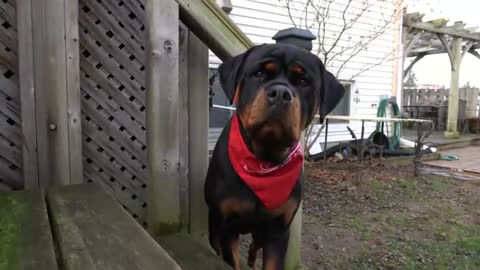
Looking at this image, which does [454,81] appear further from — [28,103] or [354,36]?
[28,103]

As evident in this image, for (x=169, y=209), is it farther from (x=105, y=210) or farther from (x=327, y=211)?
(x=327, y=211)

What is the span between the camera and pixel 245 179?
1588 mm

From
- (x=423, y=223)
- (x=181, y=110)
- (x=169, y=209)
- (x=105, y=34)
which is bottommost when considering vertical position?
(x=423, y=223)

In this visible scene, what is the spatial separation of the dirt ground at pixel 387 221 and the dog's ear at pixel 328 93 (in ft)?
5.60

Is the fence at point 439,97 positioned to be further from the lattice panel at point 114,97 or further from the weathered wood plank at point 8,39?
the weathered wood plank at point 8,39

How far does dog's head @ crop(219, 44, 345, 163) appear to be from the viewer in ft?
4.88

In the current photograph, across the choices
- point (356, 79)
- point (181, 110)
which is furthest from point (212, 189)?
point (356, 79)

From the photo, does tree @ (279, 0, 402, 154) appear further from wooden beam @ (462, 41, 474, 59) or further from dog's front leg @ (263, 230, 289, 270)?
dog's front leg @ (263, 230, 289, 270)

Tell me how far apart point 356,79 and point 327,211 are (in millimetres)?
5147

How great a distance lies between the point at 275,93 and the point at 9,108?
3.84 ft

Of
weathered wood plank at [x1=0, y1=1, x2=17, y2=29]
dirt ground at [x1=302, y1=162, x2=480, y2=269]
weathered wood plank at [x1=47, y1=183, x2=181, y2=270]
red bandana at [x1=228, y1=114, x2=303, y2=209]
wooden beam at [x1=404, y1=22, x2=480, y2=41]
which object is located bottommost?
dirt ground at [x1=302, y1=162, x2=480, y2=269]

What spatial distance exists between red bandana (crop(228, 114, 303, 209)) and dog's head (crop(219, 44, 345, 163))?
4cm

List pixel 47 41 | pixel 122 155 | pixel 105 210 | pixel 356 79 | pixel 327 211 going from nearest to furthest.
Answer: pixel 105 210 → pixel 47 41 → pixel 122 155 → pixel 327 211 → pixel 356 79

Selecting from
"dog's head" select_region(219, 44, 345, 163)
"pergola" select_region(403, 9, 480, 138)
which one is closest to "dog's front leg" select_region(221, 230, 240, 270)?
"dog's head" select_region(219, 44, 345, 163)
